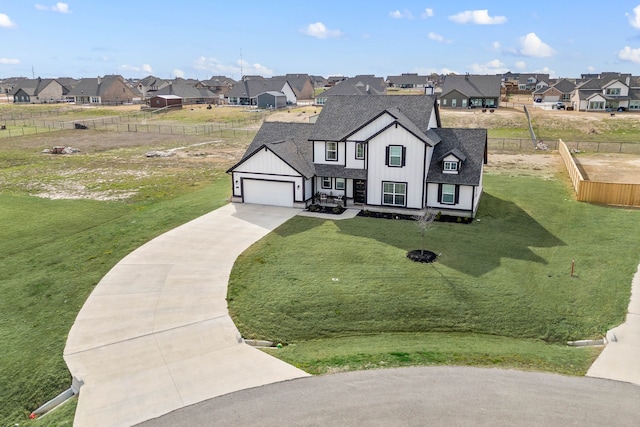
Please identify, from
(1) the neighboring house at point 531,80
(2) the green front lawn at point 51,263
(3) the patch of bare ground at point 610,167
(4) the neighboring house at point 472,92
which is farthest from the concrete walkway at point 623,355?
(1) the neighboring house at point 531,80

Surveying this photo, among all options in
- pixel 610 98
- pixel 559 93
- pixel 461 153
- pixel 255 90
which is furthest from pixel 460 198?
pixel 255 90

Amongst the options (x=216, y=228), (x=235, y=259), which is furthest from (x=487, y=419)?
(x=216, y=228)

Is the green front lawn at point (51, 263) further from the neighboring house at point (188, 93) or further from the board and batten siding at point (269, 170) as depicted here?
the neighboring house at point (188, 93)

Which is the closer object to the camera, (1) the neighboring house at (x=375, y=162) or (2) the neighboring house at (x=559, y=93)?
(1) the neighboring house at (x=375, y=162)

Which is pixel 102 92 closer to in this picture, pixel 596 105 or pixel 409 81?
pixel 409 81

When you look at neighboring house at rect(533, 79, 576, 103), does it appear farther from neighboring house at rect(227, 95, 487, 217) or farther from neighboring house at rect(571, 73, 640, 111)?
neighboring house at rect(227, 95, 487, 217)

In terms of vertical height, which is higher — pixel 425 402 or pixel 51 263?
pixel 51 263

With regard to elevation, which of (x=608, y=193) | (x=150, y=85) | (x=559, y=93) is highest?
(x=150, y=85)
